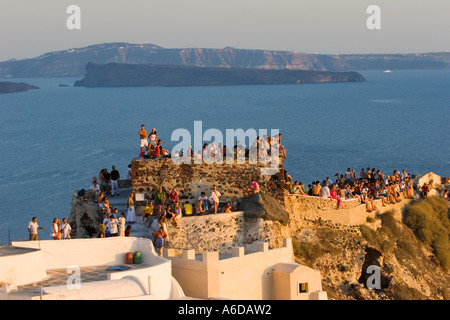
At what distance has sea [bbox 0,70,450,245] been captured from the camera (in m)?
87.5

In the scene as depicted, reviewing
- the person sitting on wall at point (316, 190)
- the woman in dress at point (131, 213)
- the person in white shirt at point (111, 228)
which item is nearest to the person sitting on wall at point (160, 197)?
the woman in dress at point (131, 213)

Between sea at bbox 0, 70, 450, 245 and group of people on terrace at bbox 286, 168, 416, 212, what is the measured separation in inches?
764

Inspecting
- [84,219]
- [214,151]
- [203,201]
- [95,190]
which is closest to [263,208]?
[203,201]

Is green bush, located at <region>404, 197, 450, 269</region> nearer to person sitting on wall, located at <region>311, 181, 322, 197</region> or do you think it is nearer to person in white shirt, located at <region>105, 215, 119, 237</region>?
person sitting on wall, located at <region>311, 181, 322, 197</region>

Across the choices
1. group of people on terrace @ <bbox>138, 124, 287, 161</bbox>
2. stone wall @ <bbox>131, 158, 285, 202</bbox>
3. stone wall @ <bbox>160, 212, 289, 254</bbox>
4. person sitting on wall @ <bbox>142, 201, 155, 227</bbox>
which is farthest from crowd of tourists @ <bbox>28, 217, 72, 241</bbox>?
group of people on terrace @ <bbox>138, 124, 287, 161</bbox>

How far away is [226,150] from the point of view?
36.3m

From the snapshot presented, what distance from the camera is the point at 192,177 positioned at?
35.6 meters

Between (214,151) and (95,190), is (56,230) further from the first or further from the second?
(214,151)

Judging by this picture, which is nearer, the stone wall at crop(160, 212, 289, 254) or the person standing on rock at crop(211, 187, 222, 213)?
the stone wall at crop(160, 212, 289, 254)

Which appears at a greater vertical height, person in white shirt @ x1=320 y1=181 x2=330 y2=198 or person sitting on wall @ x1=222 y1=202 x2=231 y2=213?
person sitting on wall @ x1=222 y1=202 x2=231 y2=213

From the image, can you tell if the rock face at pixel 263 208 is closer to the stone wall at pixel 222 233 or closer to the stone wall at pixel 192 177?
the stone wall at pixel 222 233

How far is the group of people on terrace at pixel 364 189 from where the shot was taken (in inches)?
1535
